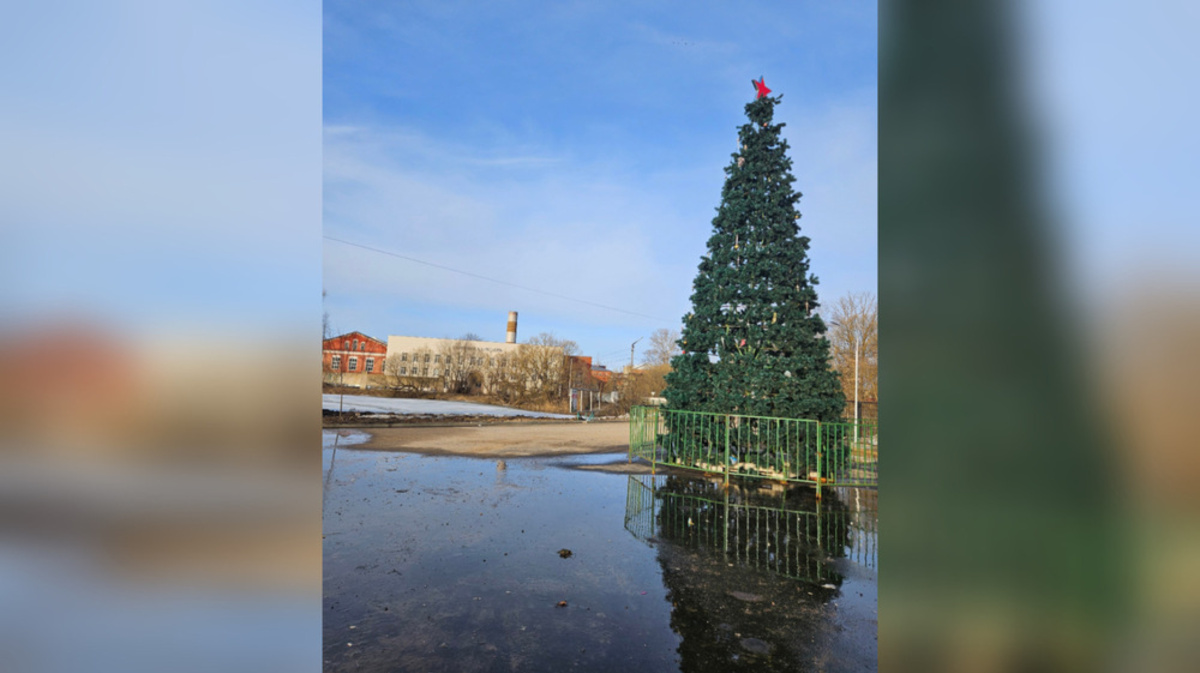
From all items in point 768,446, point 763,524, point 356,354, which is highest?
point 356,354

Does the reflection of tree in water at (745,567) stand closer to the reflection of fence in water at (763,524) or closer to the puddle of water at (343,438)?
the reflection of fence in water at (763,524)

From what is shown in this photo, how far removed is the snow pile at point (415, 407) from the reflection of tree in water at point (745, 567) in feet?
57.9

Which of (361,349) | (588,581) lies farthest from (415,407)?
(588,581)

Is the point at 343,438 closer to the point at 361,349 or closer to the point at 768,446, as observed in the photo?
the point at 768,446

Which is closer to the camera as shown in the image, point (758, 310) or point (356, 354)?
point (758, 310)

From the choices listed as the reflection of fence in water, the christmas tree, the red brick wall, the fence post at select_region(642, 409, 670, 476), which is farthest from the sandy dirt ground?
the red brick wall

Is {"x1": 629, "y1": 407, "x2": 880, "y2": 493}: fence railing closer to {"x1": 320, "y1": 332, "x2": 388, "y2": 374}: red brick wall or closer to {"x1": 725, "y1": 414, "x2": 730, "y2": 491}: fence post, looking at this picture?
{"x1": 725, "y1": 414, "x2": 730, "y2": 491}: fence post

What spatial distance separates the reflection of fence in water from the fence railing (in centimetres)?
54

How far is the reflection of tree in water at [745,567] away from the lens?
11.7 feet

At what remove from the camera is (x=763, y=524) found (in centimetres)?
685

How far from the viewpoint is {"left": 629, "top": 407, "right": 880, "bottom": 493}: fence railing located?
30.3 feet

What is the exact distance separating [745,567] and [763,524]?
1828 millimetres

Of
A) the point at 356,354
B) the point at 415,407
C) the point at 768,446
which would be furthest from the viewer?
the point at 356,354
